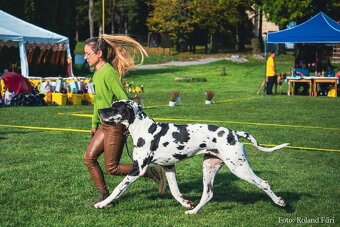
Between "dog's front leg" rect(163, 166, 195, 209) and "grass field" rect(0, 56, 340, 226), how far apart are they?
10 centimetres

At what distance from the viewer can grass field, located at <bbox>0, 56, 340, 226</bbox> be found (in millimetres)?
7254

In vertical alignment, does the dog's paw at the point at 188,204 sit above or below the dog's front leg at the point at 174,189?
below

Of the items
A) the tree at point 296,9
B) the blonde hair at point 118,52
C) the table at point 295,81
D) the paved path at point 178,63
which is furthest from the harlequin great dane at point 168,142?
the tree at point 296,9

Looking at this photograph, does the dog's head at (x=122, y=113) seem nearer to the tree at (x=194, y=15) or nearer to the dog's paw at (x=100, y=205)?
the dog's paw at (x=100, y=205)

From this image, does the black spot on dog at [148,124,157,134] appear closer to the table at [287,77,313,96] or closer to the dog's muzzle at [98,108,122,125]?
the dog's muzzle at [98,108,122,125]

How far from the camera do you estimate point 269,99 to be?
26547 mm

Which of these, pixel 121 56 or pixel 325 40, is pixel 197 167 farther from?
pixel 325 40

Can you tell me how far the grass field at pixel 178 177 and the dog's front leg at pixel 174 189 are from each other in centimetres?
10

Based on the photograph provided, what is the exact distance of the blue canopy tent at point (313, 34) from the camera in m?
28.9

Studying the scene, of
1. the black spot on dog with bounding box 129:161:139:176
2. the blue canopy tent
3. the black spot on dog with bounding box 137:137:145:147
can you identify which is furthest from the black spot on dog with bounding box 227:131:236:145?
the blue canopy tent

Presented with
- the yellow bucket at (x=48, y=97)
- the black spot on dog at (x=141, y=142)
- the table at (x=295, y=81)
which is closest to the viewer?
the black spot on dog at (x=141, y=142)

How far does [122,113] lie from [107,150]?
2.03 feet

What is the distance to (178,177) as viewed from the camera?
9.75 meters

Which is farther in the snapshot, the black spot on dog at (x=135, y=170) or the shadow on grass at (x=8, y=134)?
the shadow on grass at (x=8, y=134)
